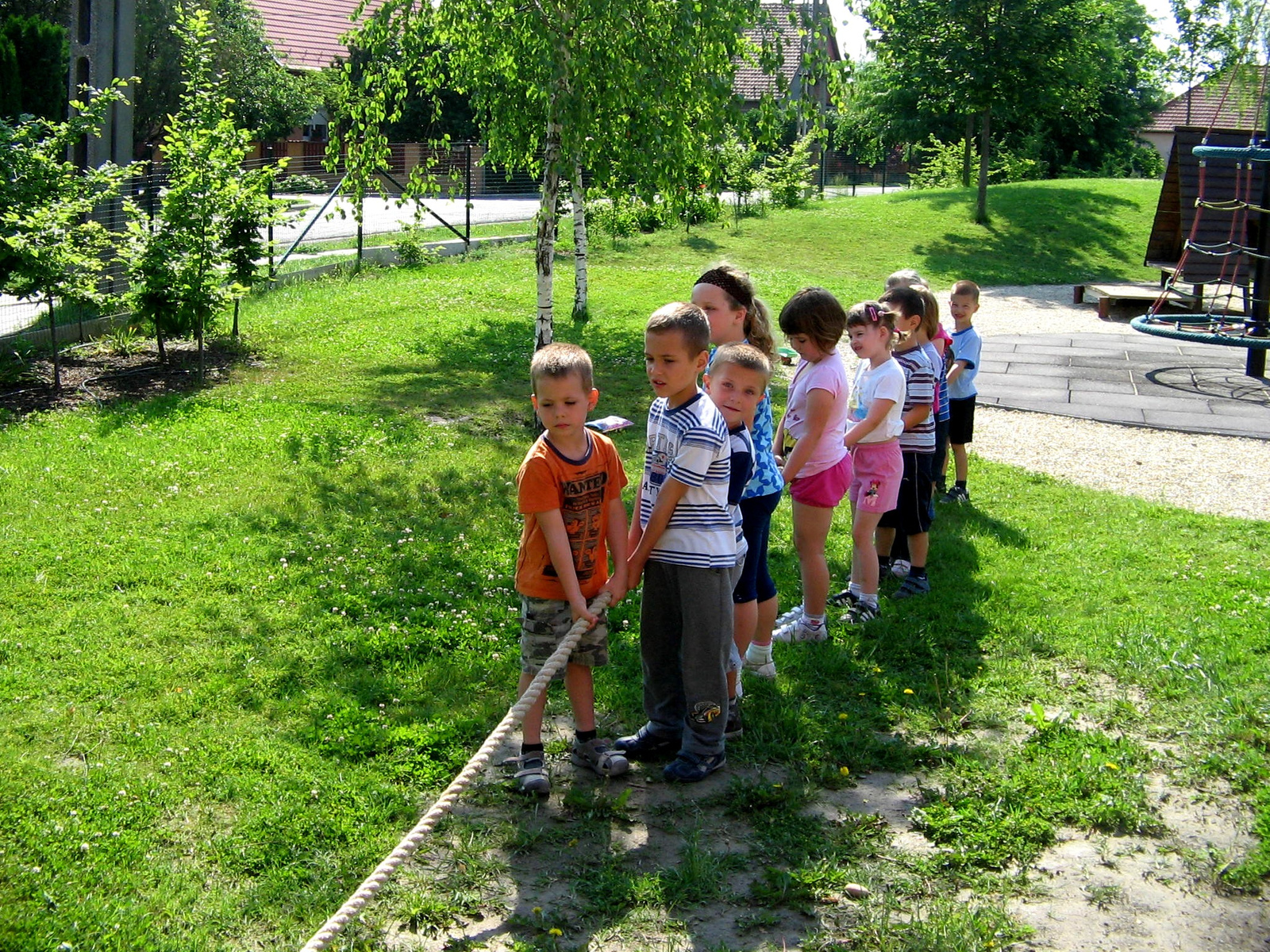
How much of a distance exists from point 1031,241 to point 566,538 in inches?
894

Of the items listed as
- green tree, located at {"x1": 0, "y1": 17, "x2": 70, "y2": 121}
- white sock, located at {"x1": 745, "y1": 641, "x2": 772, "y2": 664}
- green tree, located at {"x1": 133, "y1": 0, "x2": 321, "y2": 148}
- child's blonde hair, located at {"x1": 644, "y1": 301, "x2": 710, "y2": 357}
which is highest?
green tree, located at {"x1": 133, "y1": 0, "x2": 321, "y2": 148}

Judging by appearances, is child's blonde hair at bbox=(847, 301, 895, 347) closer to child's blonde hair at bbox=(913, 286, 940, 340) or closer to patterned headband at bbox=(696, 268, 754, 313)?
child's blonde hair at bbox=(913, 286, 940, 340)

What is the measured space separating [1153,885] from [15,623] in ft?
15.5

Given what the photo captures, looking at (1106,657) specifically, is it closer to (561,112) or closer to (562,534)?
(562,534)

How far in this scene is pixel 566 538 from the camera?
387 centimetres

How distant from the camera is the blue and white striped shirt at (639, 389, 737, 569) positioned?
3.91 meters

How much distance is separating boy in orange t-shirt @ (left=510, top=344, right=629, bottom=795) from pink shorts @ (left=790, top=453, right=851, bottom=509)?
1.28m

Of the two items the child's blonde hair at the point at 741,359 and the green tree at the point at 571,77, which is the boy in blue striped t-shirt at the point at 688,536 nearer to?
the child's blonde hair at the point at 741,359

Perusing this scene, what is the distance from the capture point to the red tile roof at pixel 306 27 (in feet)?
141

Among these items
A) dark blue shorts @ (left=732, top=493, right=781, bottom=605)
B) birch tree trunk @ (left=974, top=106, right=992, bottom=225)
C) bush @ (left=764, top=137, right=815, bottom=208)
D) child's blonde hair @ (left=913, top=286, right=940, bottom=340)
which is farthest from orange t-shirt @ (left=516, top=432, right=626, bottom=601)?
bush @ (left=764, top=137, right=815, bottom=208)

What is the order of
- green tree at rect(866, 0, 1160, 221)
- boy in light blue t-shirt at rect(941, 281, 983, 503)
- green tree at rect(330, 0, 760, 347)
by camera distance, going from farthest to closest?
green tree at rect(866, 0, 1160, 221)
green tree at rect(330, 0, 760, 347)
boy in light blue t-shirt at rect(941, 281, 983, 503)

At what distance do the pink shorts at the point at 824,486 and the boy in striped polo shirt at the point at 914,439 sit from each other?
2.73 ft

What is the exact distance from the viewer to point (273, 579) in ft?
19.1

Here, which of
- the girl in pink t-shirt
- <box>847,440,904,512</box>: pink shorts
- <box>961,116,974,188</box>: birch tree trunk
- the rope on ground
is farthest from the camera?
<box>961,116,974,188</box>: birch tree trunk
